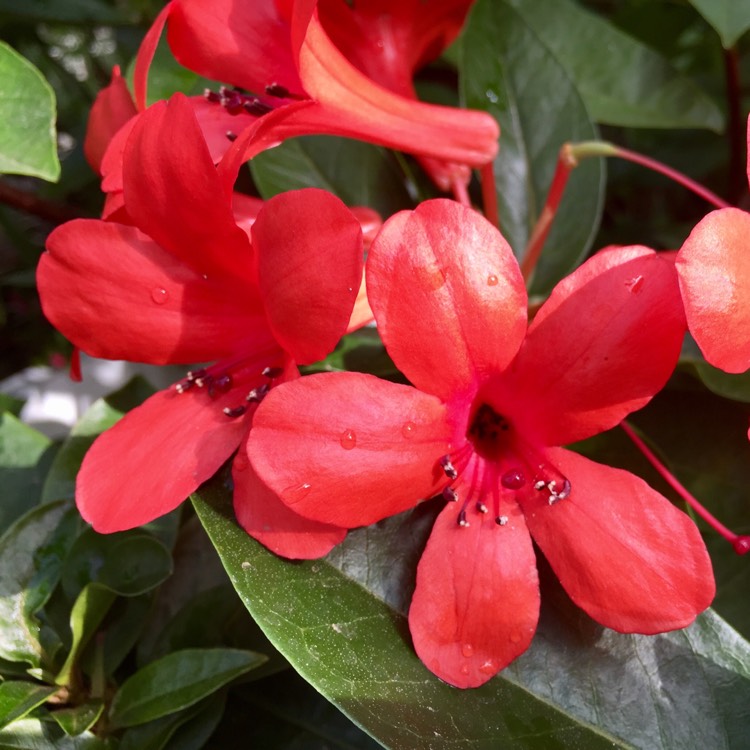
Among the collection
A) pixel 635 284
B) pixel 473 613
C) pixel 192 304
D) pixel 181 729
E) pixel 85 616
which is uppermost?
pixel 635 284

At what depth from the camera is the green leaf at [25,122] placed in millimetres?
653

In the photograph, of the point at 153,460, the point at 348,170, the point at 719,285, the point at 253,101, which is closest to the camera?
the point at 719,285

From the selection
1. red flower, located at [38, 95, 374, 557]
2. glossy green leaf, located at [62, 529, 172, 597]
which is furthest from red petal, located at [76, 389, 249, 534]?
glossy green leaf, located at [62, 529, 172, 597]

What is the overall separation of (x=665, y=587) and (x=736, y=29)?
1.98 feet

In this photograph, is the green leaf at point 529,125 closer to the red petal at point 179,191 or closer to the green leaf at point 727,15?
the green leaf at point 727,15

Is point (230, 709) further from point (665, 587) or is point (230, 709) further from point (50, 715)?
point (665, 587)

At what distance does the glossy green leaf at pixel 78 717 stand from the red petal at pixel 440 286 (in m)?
0.40

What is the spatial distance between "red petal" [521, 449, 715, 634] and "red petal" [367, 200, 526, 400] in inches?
5.5

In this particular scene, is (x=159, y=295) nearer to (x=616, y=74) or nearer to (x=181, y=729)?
(x=181, y=729)

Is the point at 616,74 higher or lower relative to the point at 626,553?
higher

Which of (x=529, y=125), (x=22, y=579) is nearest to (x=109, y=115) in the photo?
(x=22, y=579)

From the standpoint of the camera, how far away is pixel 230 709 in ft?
2.63

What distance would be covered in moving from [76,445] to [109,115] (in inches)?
13.9

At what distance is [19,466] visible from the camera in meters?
0.91
